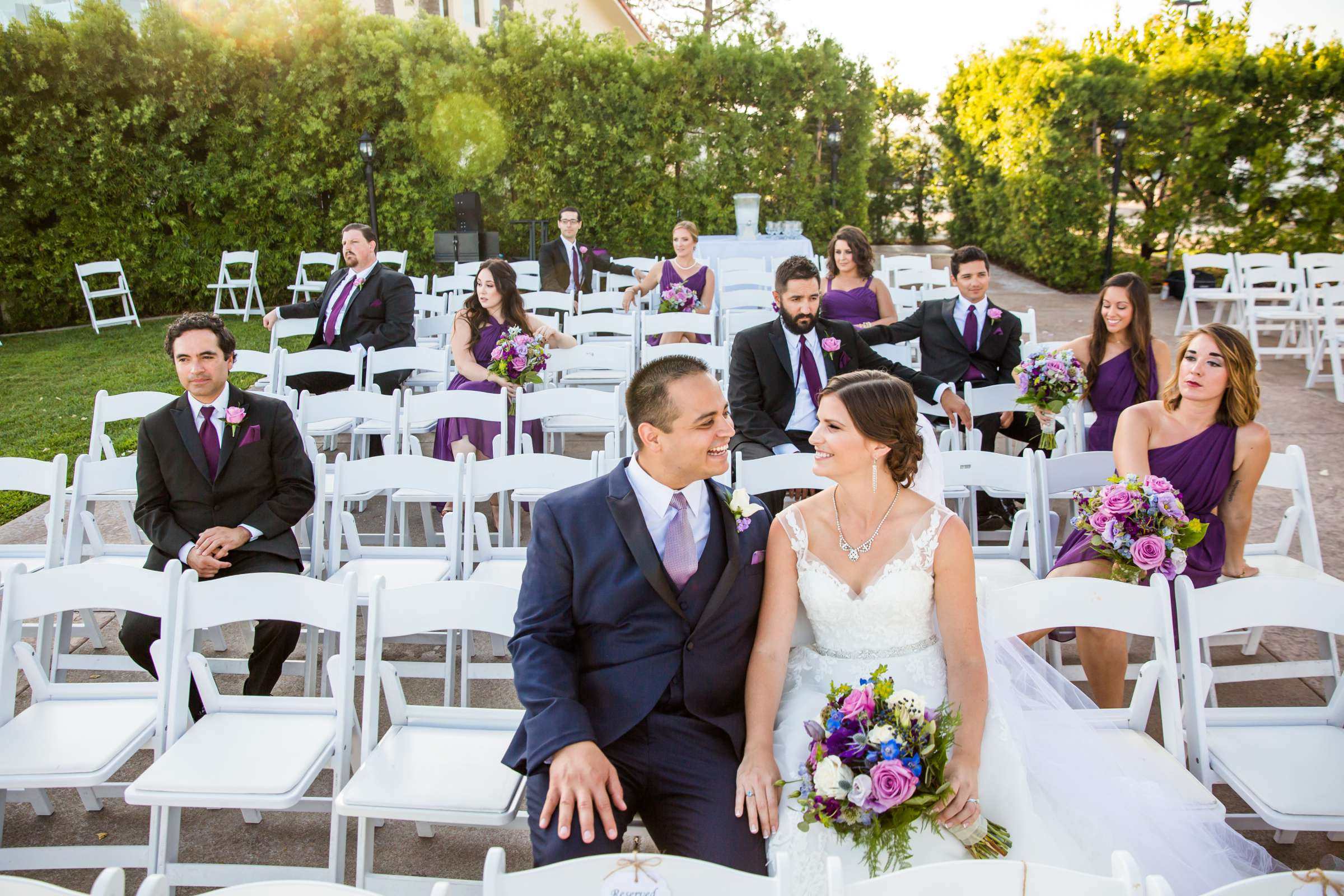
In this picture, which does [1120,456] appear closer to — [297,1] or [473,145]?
[473,145]

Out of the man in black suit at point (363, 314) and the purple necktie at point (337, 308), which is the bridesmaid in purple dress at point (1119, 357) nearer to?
the man in black suit at point (363, 314)

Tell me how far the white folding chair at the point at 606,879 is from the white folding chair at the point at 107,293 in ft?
41.6

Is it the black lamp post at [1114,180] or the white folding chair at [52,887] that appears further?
the black lamp post at [1114,180]

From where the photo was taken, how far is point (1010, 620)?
2.77 meters

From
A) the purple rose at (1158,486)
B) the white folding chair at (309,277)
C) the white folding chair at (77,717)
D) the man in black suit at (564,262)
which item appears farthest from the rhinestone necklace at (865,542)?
the white folding chair at (309,277)

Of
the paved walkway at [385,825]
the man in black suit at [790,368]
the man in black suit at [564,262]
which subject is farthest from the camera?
the man in black suit at [564,262]

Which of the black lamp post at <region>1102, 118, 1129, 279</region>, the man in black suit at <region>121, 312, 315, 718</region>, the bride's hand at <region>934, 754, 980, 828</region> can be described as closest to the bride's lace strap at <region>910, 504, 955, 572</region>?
the bride's hand at <region>934, 754, 980, 828</region>

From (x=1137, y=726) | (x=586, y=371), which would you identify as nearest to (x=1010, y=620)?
(x=1137, y=726)

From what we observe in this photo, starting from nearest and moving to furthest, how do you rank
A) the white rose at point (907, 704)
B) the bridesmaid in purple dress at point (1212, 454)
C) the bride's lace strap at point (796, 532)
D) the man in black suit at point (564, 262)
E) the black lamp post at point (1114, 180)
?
the white rose at point (907, 704) < the bride's lace strap at point (796, 532) < the bridesmaid in purple dress at point (1212, 454) < the man in black suit at point (564, 262) < the black lamp post at point (1114, 180)

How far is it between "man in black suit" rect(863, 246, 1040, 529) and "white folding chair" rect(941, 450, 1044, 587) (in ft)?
4.95

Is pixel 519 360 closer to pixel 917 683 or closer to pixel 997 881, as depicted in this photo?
pixel 917 683

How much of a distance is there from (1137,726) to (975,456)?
1588 millimetres

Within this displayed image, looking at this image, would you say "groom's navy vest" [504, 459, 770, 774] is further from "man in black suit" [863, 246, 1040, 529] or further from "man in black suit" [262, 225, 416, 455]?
"man in black suit" [262, 225, 416, 455]

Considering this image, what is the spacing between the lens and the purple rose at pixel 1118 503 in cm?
322
